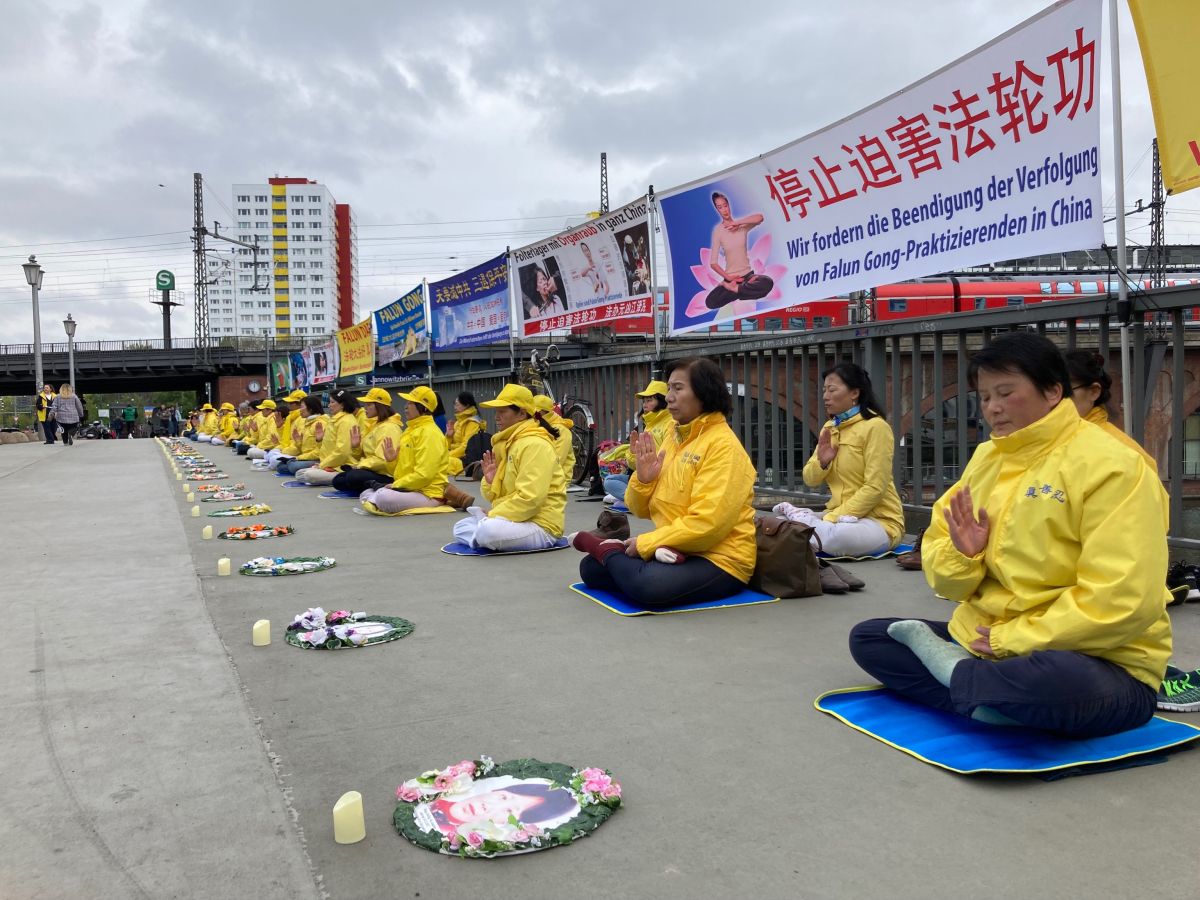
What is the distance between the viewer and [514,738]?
310 cm

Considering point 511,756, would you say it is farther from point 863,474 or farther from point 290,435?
point 290,435

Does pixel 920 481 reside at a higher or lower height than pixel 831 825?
higher

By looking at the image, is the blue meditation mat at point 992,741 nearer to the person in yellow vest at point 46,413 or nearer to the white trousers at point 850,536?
the white trousers at point 850,536

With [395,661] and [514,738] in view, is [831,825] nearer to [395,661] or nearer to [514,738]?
[514,738]

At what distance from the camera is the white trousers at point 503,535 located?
22.4 ft

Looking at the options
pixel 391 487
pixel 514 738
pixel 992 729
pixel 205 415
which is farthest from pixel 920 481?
pixel 205 415

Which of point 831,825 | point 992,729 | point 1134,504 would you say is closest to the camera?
point 831,825

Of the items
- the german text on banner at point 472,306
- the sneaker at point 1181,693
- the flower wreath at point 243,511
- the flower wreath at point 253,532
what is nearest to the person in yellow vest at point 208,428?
the german text on banner at point 472,306

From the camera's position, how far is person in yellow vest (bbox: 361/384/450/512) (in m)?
9.52

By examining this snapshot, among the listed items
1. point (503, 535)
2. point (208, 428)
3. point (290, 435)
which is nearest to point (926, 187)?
point (503, 535)

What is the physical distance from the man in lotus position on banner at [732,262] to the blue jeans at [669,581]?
11.9 ft

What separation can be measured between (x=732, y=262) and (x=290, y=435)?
1191 cm

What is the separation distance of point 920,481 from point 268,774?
543 cm

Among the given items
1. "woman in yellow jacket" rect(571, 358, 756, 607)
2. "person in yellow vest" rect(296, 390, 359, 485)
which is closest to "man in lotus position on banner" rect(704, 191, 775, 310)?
"woman in yellow jacket" rect(571, 358, 756, 607)
